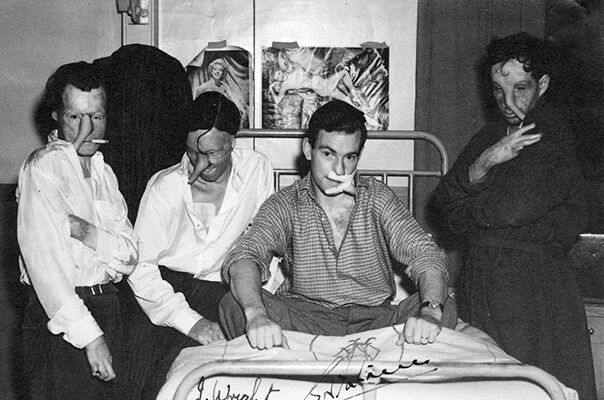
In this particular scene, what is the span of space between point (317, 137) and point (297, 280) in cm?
51

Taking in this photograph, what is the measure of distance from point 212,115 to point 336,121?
0.57 meters

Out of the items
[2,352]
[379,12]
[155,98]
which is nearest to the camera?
[155,98]

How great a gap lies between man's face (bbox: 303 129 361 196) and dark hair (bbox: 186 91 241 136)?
0.47 metres

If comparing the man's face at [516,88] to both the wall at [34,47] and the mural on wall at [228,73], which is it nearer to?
the mural on wall at [228,73]

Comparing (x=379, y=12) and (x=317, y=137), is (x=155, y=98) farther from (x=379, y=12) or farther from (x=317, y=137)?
(x=379, y=12)

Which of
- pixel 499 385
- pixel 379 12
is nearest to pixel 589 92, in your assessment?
pixel 379 12

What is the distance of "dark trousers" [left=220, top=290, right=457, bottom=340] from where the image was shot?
2316 millimetres

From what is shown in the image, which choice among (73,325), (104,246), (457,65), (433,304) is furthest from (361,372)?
(457,65)

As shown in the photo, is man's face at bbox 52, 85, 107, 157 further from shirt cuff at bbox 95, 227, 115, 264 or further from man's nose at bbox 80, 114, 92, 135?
shirt cuff at bbox 95, 227, 115, 264

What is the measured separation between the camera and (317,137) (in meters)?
2.61

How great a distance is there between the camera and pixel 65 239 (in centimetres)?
237

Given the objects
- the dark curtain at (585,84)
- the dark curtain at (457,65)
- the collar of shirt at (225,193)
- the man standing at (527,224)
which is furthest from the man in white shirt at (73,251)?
the dark curtain at (585,84)

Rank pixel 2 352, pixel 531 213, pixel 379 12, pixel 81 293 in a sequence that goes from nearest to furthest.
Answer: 1. pixel 81 293
2. pixel 531 213
3. pixel 2 352
4. pixel 379 12
